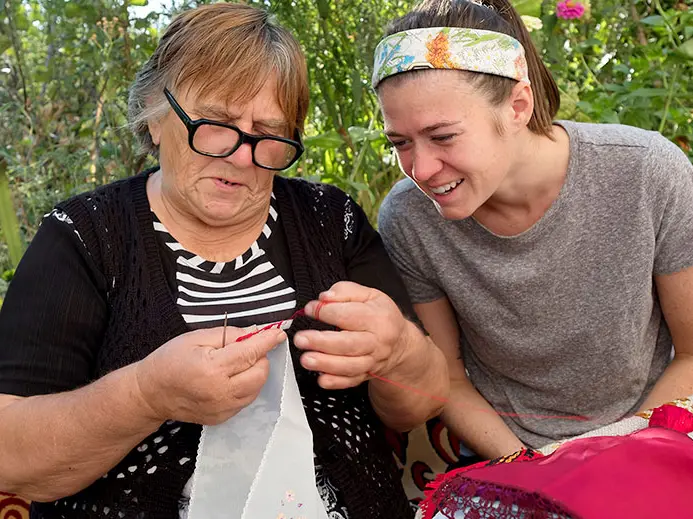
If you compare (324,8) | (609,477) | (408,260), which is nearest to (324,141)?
(324,8)

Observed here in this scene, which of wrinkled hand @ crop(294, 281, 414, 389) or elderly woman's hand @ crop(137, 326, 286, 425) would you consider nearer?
elderly woman's hand @ crop(137, 326, 286, 425)

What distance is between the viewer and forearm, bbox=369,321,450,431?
1.53 metres

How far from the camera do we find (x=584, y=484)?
111cm

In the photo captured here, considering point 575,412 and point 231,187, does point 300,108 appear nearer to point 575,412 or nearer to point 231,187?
point 231,187

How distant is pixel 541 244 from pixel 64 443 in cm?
108

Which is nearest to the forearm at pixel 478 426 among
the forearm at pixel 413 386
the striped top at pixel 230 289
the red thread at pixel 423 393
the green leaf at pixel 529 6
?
the red thread at pixel 423 393

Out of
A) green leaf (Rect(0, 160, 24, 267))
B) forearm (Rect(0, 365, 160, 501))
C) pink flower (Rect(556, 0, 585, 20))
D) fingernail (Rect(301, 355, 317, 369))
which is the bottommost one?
forearm (Rect(0, 365, 160, 501))

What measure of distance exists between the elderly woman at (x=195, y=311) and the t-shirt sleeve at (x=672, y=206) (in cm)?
58

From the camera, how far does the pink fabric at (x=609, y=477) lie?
108cm

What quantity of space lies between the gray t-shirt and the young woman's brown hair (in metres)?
0.12

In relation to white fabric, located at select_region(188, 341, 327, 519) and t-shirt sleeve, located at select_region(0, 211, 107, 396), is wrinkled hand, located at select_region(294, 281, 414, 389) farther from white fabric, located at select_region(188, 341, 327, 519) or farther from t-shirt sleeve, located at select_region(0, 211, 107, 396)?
t-shirt sleeve, located at select_region(0, 211, 107, 396)

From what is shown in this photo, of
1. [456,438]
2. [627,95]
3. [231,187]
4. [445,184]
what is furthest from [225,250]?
[627,95]

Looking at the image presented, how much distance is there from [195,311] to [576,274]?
0.86 metres

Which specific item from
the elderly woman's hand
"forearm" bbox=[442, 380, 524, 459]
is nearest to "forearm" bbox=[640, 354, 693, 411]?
"forearm" bbox=[442, 380, 524, 459]
